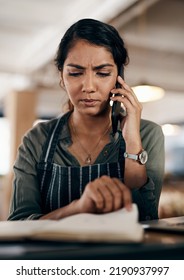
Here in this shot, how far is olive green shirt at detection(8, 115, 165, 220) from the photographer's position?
88 centimetres

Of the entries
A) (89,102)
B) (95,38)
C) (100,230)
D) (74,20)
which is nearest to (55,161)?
(89,102)

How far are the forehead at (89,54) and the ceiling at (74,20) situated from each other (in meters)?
1.09

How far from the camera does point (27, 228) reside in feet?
1.83

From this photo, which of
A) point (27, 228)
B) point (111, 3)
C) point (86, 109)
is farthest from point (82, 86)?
point (111, 3)

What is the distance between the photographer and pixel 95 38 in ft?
3.00

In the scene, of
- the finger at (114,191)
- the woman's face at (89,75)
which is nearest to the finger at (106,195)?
the finger at (114,191)

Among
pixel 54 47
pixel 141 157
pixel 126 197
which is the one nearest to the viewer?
pixel 126 197

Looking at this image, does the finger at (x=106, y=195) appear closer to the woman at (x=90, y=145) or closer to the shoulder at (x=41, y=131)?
the woman at (x=90, y=145)

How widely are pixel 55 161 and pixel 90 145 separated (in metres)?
0.09

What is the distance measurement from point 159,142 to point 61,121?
243 mm

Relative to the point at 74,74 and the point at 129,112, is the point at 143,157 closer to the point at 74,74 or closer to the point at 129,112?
the point at 129,112

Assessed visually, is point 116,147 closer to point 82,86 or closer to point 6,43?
point 82,86

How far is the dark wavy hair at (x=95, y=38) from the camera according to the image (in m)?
0.92

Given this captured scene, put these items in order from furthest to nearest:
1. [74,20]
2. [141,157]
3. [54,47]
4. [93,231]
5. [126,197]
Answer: [54,47] < [74,20] < [141,157] < [126,197] < [93,231]
